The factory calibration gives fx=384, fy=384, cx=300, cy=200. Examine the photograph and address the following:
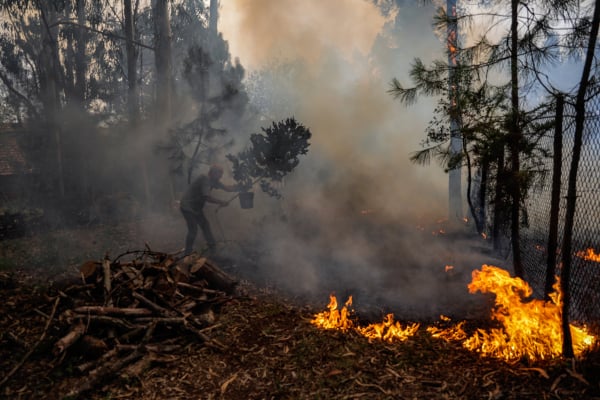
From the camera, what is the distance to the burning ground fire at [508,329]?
4012 mm

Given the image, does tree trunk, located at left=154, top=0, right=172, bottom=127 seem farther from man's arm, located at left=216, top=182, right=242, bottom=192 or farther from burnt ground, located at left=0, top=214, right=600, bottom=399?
burnt ground, located at left=0, top=214, right=600, bottom=399

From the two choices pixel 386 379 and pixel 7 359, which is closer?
pixel 386 379

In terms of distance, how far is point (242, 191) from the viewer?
8633 mm

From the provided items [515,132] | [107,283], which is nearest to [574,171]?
[515,132]

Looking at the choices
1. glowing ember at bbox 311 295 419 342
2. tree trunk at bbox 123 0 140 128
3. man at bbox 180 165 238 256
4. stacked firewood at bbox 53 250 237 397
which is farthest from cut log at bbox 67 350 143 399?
tree trunk at bbox 123 0 140 128

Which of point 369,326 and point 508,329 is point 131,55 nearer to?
point 369,326

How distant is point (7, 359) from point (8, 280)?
259 cm

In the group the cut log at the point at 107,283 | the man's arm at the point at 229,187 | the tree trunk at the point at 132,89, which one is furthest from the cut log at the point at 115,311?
the tree trunk at the point at 132,89

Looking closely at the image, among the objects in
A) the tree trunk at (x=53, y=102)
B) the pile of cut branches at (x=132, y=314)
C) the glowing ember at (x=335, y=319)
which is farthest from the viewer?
the tree trunk at (x=53, y=102)

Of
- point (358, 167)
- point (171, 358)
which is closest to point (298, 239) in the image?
point (171, 358)

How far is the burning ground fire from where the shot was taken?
4.01m

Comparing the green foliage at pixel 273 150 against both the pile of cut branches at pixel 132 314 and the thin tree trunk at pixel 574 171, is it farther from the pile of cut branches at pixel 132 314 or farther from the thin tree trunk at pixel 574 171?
the thin tree trunk at pixel 574 171

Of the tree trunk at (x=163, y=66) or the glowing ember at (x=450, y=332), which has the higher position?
the tree trunk at (x=163, y=66)

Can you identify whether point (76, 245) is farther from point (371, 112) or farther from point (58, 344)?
point (371, 112)
